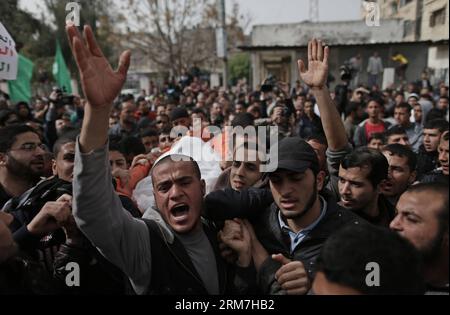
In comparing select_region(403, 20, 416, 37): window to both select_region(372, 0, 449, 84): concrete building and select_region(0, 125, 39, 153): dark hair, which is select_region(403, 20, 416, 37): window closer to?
select_region(372, 0, 449, 84): concrete building

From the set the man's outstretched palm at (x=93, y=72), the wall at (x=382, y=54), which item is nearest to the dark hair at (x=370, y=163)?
the man's outstretched palm at (x=93, y=72)

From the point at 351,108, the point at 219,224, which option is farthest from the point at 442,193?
the point at 351,108

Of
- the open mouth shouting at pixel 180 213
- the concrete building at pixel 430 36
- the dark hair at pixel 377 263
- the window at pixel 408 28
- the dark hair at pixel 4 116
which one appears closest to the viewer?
the dark hair at pixel 377 263

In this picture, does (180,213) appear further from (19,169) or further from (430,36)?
(430,36)

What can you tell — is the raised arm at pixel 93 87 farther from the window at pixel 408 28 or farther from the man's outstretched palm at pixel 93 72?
the window at pixel 408 28

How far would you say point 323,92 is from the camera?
2.40m

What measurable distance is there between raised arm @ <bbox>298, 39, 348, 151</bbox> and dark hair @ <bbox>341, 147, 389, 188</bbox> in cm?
10

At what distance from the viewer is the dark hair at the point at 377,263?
1208mm

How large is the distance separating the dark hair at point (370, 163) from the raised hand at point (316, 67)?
0.46 metres

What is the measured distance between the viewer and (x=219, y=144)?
356cm

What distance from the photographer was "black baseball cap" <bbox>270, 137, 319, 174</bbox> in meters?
1.92

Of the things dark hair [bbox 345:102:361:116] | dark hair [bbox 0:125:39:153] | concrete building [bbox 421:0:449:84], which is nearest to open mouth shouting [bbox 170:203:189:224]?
dark hair [bbox 0:125:39:153]

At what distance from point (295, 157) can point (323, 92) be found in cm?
63
